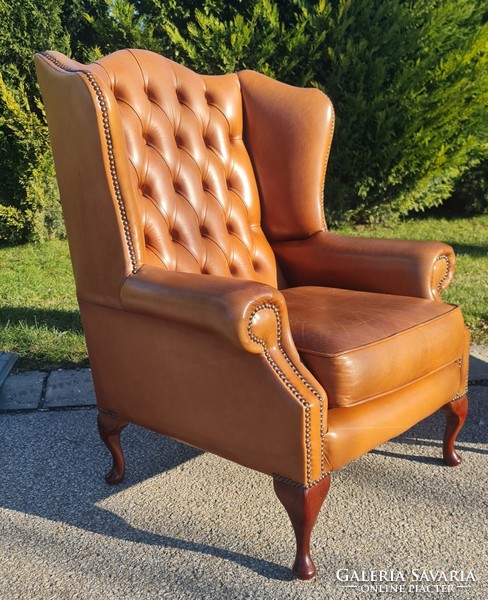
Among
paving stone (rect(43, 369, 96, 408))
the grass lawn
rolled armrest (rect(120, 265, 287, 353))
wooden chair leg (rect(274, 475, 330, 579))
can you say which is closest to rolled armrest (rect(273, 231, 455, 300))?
rolled armrest (rect(120, 265, 287, 353))

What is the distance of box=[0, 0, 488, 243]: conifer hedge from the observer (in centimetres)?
497

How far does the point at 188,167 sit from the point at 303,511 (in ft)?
4.45

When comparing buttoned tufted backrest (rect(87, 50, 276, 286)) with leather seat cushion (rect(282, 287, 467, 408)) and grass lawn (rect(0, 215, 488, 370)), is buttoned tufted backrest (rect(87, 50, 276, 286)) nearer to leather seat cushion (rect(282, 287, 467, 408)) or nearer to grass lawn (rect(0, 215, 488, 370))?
leather seat cushion (rect(282, 287, 467, 408))

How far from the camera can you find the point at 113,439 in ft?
7.64

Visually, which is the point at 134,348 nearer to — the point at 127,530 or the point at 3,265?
the point at 127,530

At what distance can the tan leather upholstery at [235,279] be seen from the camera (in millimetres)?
1804

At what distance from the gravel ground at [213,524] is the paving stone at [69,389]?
260 millimetres

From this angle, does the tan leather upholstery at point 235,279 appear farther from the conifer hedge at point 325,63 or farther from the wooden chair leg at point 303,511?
the conifer hedge at point 325,63

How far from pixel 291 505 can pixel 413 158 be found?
14.0ft

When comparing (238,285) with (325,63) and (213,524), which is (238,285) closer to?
(213,524)

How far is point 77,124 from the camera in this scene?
2062 millimetres

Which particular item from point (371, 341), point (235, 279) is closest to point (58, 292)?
point (235, 279)

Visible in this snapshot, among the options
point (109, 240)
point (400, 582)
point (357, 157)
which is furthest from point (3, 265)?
point (400, 582)

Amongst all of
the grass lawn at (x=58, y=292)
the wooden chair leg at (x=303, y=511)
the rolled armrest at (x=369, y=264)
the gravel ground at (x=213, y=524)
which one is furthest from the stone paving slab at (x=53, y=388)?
the wooden chair leg at (x=303, y=511)
